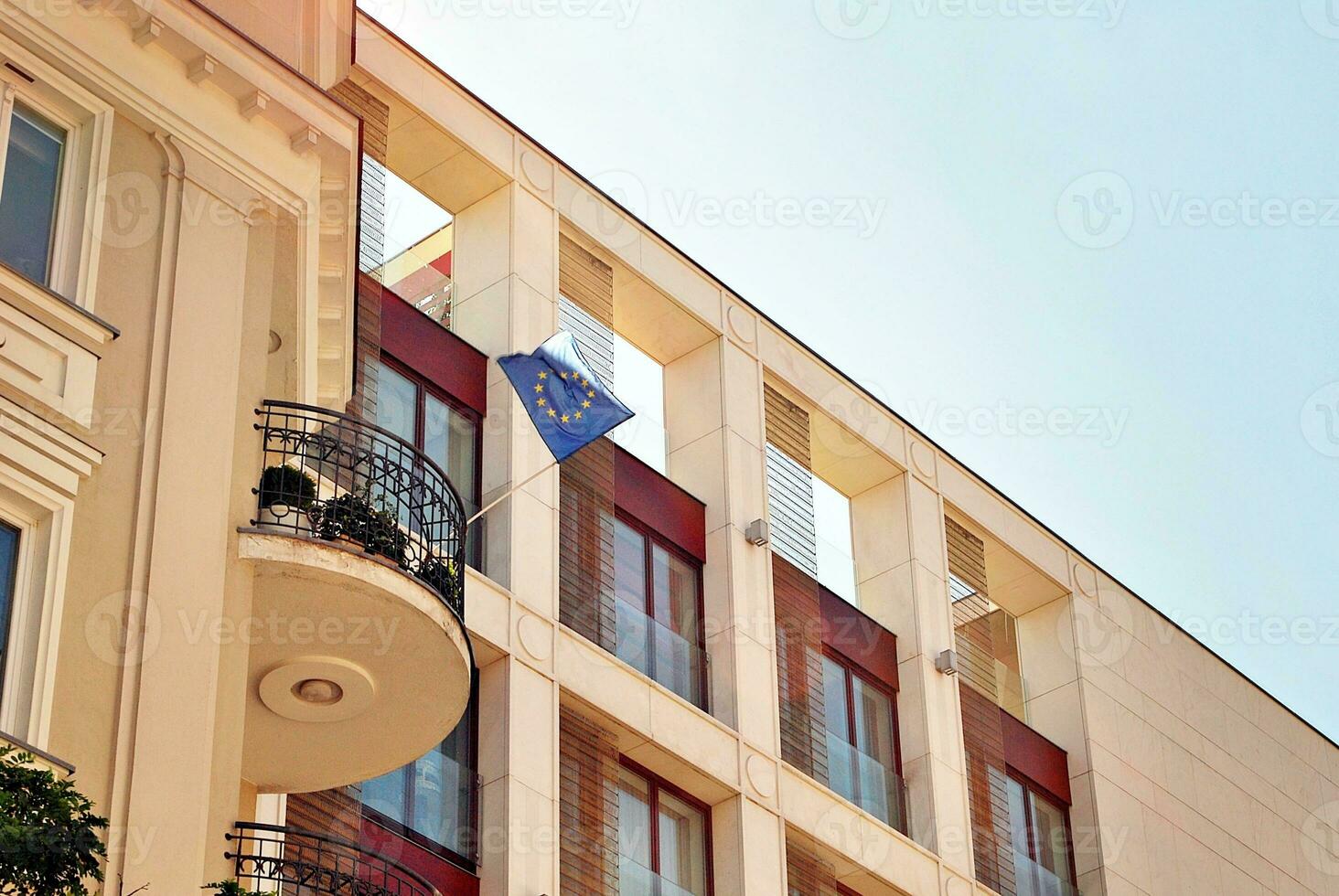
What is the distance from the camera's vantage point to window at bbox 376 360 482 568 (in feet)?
92.6

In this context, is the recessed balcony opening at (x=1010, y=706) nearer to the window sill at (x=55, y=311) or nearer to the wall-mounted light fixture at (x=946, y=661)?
the wall-mounted light fixture at (x=946, y=661)

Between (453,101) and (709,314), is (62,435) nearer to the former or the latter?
(453,101)

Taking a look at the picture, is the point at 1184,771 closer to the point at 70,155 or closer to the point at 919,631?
the point at 919,631

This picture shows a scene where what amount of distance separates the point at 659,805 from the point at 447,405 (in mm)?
6366

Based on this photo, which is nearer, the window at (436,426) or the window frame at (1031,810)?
the window at (436,426)

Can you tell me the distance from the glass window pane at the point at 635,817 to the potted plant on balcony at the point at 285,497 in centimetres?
1238

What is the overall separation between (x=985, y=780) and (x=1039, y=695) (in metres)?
3.99

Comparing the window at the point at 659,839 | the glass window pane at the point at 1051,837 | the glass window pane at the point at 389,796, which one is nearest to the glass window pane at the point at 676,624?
the window at the point at 659,839

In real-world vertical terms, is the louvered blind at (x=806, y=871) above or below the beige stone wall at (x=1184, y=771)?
below

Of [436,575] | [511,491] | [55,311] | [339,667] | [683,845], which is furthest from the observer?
[683,845]

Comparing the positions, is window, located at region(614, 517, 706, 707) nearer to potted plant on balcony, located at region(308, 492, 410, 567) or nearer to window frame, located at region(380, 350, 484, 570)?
window frame, located at region(380, 350, 484, 570)

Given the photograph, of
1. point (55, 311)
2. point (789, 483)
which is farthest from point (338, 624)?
point (789, 483)

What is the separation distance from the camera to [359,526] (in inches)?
696

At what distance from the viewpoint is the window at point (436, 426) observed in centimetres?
2823
